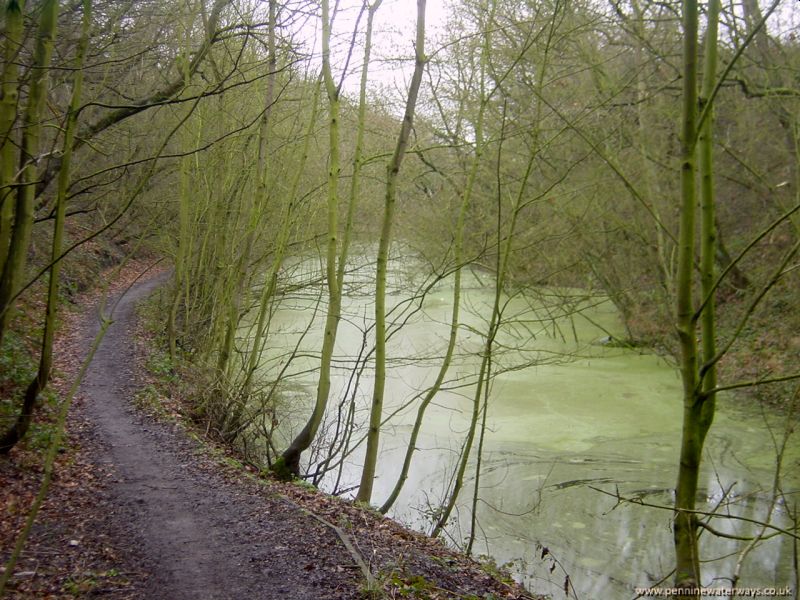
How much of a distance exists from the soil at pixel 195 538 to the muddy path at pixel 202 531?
1 centimetres

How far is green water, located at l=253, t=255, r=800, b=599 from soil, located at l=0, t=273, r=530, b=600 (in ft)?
4.78

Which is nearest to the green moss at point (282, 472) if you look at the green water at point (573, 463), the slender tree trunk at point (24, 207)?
the green water at point (573, 463)

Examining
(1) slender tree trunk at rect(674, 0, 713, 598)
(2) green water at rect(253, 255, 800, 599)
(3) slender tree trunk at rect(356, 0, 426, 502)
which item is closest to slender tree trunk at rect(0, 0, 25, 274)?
(3) slender tree trunk at rect(356, 0, 426, 502)

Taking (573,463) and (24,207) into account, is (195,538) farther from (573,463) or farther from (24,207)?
(573,463)

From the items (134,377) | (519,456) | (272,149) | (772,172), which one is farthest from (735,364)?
(134,377)

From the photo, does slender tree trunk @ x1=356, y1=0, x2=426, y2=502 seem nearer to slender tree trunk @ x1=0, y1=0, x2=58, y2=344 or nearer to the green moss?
the green moss

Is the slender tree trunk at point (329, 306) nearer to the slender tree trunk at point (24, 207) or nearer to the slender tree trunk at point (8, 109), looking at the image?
the slender tree trunk at point (24, 207)

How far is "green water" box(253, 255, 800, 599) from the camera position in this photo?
6.85m

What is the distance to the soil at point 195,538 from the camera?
14.0 feet

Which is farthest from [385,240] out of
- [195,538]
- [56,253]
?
[195,538]

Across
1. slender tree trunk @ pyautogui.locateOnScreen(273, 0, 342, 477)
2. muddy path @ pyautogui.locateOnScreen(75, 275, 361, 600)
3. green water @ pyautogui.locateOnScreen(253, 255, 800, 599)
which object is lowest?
green water @ pyautogui.locateOnScreen(253, 255, 800, 599)

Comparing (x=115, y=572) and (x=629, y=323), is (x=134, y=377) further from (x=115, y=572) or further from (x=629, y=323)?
(x=629, y=323)

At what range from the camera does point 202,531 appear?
512cm

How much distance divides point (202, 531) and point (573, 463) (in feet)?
18.9
